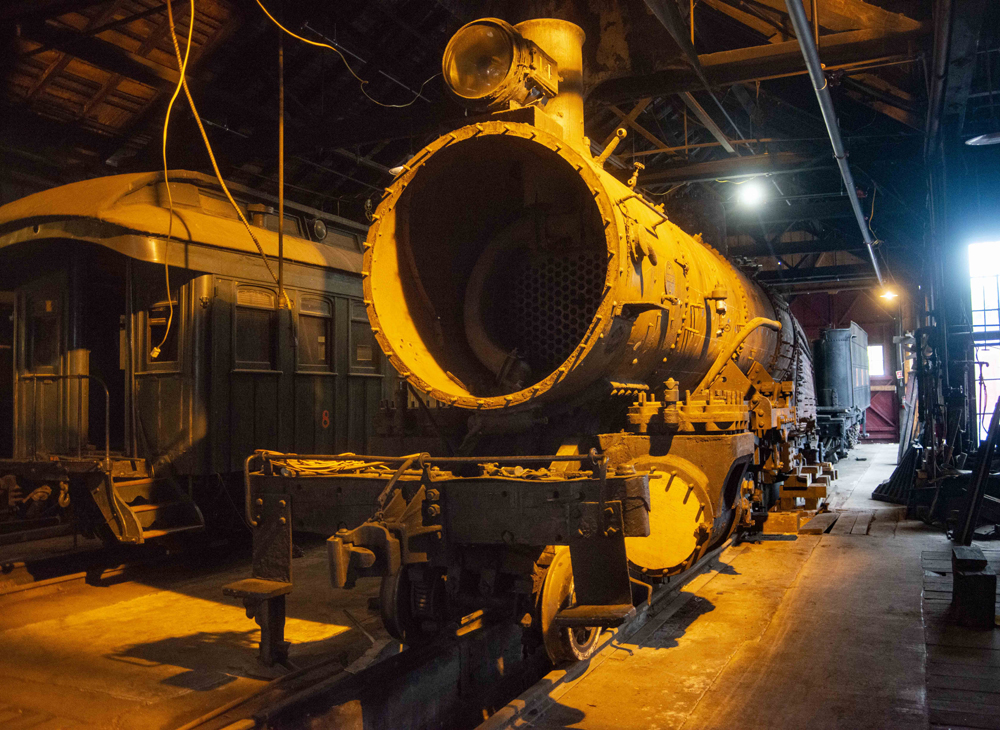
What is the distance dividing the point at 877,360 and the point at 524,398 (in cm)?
2715

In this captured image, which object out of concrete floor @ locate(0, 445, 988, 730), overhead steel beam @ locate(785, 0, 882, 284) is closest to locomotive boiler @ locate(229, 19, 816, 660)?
concrete floor @ locate(0, 445, 988, 730)

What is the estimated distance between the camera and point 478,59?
448cm

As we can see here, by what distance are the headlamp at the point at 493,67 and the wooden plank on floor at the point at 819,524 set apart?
581 cm

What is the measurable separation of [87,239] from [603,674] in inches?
211

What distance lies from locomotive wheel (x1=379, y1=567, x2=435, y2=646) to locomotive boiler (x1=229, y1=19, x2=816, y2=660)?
12mm

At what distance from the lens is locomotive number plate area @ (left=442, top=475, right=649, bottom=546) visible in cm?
329

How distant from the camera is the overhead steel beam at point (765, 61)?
7.00m

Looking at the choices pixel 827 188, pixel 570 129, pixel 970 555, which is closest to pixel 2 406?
pixel 570 129

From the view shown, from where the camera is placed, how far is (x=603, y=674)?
14.0ft

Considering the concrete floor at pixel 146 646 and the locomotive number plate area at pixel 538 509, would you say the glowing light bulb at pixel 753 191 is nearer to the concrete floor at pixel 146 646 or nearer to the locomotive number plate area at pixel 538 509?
the concrete floor at pixel 146 646

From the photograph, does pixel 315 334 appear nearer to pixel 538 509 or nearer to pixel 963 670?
pixel 538 509

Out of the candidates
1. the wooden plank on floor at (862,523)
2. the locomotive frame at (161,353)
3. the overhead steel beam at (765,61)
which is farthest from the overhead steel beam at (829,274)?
the locomotive frame at (161,353)

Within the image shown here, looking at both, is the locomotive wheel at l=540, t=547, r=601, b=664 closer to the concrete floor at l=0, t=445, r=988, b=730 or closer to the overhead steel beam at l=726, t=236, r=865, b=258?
the concrete floor at l=0, t=445, r=988, b=730

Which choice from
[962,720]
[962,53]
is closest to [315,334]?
[962,720]
